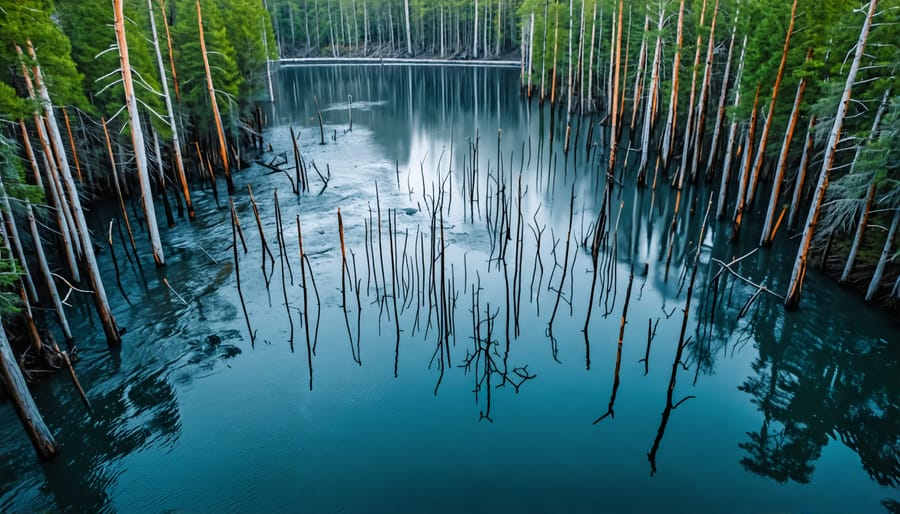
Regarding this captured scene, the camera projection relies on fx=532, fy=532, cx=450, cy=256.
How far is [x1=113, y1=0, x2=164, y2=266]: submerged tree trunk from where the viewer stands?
14.6 metres

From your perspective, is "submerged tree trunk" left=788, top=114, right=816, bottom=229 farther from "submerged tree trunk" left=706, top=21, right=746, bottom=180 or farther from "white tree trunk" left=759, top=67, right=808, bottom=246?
"submerged tree trunk" left=706, top=21, right=746, bottom=180

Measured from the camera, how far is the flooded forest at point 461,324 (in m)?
10.4

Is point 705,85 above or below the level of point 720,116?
above

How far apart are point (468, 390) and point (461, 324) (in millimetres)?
2695

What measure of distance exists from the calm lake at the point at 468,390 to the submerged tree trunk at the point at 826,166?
1075 mm

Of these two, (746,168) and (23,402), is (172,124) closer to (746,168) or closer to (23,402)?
(23,402)

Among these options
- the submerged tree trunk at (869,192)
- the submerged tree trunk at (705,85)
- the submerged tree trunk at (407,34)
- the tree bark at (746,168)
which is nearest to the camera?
the submerged tree trunk at (869,192)

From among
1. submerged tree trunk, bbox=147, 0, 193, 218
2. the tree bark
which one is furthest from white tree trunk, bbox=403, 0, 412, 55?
the tree bark

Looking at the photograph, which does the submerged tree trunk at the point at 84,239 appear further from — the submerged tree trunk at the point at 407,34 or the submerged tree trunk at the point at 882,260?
the submerged tree trunk at the point at 407,34

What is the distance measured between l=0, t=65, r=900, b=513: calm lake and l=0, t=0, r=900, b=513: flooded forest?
2.6 inches

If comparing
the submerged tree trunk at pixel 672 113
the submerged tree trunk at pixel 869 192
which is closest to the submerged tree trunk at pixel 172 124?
the submerged tree trunk at pixel 672 113

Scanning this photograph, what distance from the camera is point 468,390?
12867 mm

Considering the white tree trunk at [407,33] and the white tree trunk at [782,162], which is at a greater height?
the white tree trunk at [407,33]

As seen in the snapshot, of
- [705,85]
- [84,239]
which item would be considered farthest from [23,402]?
[705,85]
